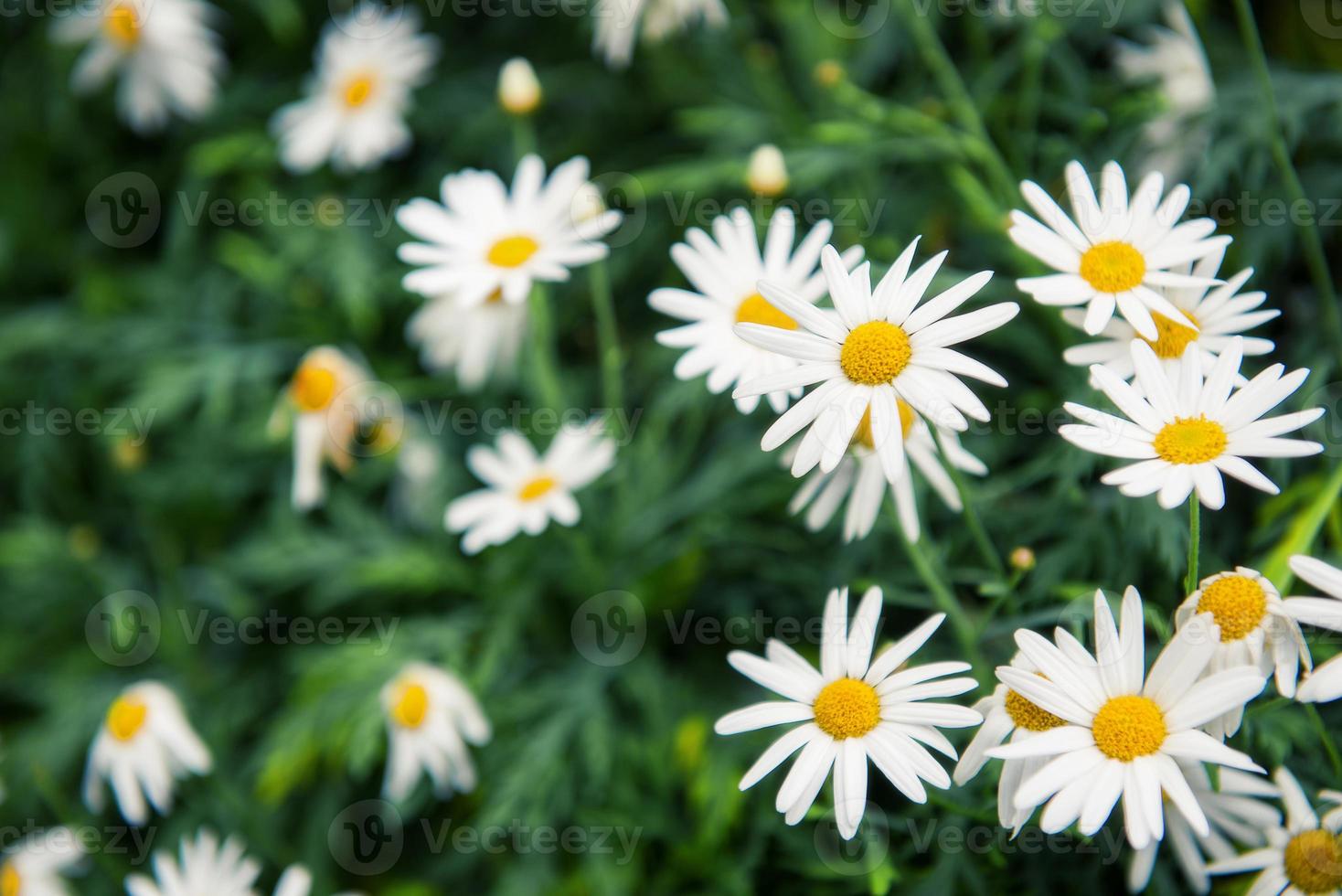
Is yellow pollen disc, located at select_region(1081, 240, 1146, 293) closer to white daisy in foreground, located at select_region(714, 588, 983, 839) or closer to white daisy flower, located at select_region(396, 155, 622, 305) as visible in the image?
white daisy in foreground, located at select_region(714, 588, 983, 839)

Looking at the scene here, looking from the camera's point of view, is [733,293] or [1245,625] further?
[733,293]

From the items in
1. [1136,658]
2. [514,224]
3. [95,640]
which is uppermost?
[514,224]

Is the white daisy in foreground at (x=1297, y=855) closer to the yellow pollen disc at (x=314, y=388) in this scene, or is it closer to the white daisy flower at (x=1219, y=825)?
the white daisy flower at (x=1219, y=825)

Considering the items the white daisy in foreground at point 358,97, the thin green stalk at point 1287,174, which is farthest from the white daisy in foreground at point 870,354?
the white daisy in foreground at point 358,97

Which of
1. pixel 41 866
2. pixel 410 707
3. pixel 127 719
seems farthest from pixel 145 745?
pixel 410 707

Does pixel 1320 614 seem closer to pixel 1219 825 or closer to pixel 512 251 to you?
pixel 1219 825

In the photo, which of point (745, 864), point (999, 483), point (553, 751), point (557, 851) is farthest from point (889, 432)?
point (557, 851)

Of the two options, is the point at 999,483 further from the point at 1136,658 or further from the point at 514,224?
the point at 514,224
